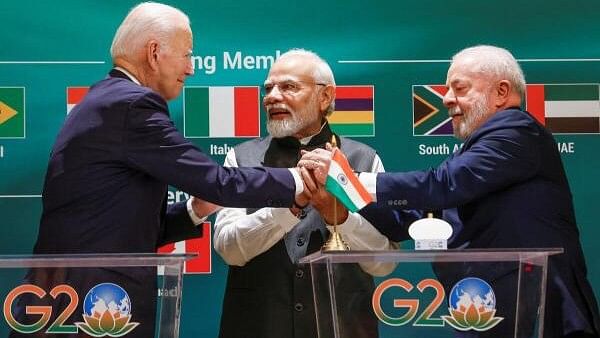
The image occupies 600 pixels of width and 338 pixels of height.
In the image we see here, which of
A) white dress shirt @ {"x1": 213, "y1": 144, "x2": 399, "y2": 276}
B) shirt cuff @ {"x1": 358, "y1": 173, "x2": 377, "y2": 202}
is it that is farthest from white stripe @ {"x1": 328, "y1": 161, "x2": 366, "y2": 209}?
white dress shirt @ {"x1": 213, "y1": 144, "x2": 399, "y2": 276}

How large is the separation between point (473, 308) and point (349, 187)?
801 mm

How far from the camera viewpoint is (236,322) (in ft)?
13.6

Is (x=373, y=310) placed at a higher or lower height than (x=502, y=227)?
lower

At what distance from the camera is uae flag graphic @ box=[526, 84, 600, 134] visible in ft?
15.9

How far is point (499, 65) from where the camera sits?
404 centimetres

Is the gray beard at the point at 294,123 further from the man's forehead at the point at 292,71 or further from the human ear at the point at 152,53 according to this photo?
the human ear at the point at 152,53

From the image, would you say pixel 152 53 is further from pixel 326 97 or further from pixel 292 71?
pixel 326 97

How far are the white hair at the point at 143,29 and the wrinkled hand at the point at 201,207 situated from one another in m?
0.59

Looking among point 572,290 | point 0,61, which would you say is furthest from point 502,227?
point 0,61

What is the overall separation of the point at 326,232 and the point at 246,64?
1.04 metres

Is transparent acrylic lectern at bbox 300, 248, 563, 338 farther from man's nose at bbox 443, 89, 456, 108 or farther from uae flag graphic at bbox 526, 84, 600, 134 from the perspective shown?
uae flag graphic at bbox 526, 84, 600, 134

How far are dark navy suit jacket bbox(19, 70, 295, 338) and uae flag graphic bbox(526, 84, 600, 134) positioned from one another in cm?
180

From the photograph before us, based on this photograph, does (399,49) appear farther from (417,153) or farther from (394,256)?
(394,256)

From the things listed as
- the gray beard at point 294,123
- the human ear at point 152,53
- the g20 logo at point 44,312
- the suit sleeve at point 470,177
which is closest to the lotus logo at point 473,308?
the suit sleeve at point 470,177
